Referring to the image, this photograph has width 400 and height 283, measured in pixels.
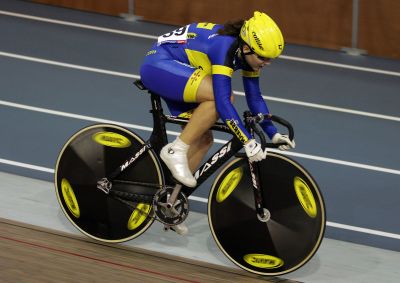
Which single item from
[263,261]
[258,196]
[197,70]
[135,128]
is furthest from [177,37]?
[135,128]

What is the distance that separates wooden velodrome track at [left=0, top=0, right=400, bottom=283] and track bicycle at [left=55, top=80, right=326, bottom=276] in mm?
197

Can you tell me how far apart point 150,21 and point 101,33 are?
736 millimetres

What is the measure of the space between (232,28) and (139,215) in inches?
55.6

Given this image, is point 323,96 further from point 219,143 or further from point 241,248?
point 241,248

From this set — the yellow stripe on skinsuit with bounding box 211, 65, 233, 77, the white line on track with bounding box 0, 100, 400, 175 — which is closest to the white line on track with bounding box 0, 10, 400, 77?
the white line on track with bounding box 0, 100, 400, 175

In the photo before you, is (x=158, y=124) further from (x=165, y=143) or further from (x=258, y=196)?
(x=258, y=196)

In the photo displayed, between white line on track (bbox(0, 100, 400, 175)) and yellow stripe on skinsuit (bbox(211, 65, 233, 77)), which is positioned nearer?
yellow stripe on skinsuit (bbox(211, 65, 233, 77))

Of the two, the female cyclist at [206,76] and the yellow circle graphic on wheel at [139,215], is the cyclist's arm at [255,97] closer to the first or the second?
the female cyclist at [206,76]

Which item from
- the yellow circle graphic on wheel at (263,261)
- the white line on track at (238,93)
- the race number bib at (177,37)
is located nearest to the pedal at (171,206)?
the yellow circle graphic on wheel at (263,261)

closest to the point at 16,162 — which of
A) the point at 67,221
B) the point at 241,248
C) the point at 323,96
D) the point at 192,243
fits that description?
the point at 67,221

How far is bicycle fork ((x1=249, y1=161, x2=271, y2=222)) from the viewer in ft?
19.3

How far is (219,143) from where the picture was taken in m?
8.51

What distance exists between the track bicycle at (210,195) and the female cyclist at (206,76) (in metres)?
0.12

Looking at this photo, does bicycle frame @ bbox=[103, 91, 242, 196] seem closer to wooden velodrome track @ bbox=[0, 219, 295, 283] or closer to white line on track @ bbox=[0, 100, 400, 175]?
wooden velodrome track @ bbox=[0, 219, 295, 283]
